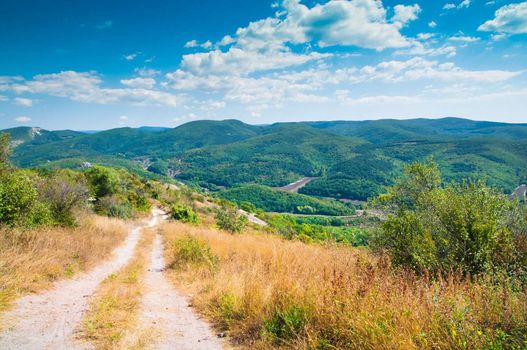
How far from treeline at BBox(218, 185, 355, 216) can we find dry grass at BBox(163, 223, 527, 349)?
151420mm

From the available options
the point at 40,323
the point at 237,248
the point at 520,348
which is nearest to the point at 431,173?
the point at 237,248

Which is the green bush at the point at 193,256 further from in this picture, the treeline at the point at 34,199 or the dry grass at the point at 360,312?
the treeline at the point at 34,199

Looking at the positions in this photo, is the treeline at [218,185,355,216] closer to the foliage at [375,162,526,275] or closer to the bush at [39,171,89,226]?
the bush at [39,171,89,226]

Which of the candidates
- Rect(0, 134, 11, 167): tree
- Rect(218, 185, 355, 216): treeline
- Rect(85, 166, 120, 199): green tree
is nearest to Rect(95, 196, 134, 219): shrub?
Rect(85, 166, 120, 199): green tree

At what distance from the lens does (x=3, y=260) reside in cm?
580

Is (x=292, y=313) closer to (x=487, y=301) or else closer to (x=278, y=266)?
(x=278, y=266)

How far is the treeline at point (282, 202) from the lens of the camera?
535ft

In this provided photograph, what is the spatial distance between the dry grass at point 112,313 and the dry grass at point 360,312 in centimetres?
134

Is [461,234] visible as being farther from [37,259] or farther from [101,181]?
[101,181]

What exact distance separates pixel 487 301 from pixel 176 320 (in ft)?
15.8

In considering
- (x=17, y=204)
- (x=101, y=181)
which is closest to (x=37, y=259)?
(x=17, y=204)

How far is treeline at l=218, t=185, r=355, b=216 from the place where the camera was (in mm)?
163125

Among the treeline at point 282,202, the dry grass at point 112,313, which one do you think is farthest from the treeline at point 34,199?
the treeline at point 282,202

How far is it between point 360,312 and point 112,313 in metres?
4.12
